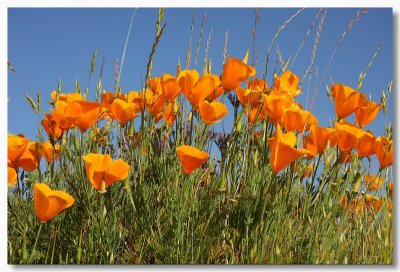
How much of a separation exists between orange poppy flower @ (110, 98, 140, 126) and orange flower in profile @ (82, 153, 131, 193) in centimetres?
27

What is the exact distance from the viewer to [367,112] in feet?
6.45

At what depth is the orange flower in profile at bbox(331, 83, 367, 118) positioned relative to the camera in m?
1.90

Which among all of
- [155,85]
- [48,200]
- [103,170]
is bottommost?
[48,200]

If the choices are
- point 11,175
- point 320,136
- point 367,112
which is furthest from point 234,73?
point 11,175

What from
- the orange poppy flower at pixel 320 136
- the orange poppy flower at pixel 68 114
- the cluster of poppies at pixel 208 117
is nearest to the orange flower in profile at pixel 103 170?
the cluster of poppies at pixel 208 117

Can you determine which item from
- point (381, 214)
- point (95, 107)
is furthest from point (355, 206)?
point (95, 107)

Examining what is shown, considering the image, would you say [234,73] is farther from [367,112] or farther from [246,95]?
[367,112]

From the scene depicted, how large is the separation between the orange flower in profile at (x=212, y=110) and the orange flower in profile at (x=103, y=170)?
12.7 inches

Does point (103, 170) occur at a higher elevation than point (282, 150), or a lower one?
lower

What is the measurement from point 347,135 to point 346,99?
162 millimetres

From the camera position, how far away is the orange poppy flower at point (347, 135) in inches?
71.4

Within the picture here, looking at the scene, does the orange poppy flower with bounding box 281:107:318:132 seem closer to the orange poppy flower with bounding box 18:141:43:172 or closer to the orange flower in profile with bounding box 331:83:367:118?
the orange flower in profile with bounding box 331:83:367:118

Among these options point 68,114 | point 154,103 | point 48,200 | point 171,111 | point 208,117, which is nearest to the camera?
point 48,200

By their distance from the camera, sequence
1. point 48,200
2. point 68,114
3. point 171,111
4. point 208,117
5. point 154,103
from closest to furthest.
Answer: point 48,200, point 68,114, point 208,117, point 154,103, point 171,111
